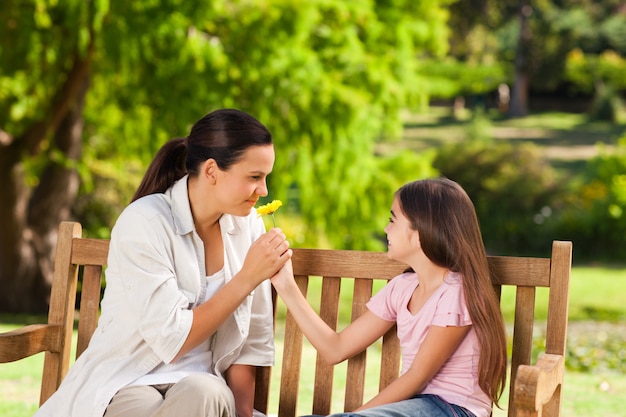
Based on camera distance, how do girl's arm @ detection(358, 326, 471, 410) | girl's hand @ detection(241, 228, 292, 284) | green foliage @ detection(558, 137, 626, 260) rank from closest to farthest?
girl's arm @ detection(358, 326, 471, 410)
girl's hand @ detection(241, 228, 292, 284)
green foliage @ detection(558, 137, 626, 260)

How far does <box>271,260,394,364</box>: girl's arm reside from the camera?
3.10 m

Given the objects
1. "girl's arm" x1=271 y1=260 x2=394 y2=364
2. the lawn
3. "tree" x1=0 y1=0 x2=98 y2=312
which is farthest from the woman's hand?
"tree" x1=0 y1=0 x2=98 y2=312

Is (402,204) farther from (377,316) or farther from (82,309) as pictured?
(82,309)

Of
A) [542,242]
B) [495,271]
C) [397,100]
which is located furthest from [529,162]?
[495,271]

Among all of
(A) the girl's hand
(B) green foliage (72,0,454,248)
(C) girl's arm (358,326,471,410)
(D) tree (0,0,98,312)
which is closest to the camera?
(C) girl's arm (358,326,471,410)

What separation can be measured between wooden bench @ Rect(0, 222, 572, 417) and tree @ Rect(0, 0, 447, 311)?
5.19 metres

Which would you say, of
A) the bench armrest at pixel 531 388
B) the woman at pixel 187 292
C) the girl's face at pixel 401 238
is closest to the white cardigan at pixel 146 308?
the woman at pixel 187 292

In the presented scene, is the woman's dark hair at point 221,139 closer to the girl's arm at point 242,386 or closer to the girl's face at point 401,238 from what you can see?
the girl's face at point 401,238

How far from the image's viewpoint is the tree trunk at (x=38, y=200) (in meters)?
10.3

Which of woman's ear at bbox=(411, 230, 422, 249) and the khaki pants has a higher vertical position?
woman's ear at bbox=(411, 230, 422, 249)

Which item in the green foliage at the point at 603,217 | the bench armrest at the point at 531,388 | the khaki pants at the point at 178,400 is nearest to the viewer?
the bench armrest at the point at 531,388

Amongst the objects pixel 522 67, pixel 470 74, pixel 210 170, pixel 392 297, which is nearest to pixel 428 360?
pixel 392 297

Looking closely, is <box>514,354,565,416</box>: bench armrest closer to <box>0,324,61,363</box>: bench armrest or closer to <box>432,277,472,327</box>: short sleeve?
<box>432,277,472,327</box>: short sleeve

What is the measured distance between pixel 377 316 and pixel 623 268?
1494 centimetres
